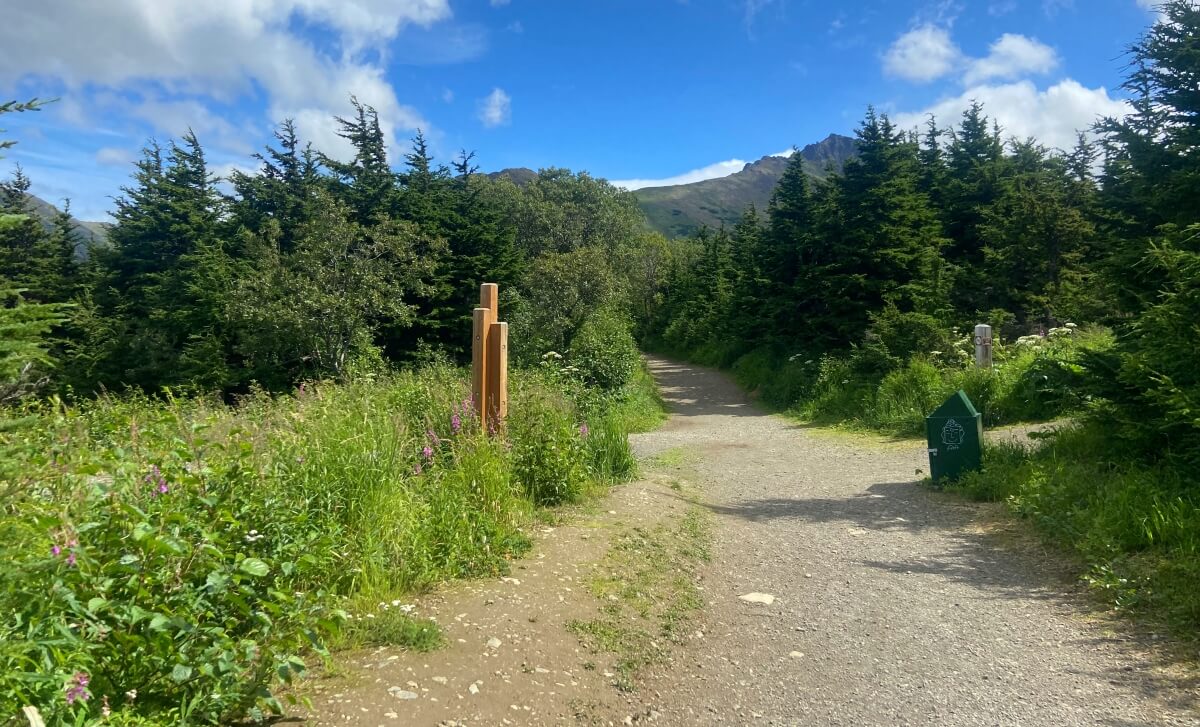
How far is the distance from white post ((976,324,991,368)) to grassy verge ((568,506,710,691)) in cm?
916

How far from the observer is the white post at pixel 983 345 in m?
13.4

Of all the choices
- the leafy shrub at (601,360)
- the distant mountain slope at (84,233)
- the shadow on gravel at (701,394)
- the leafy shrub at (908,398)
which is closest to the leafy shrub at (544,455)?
the leafy shrub at (908,398)

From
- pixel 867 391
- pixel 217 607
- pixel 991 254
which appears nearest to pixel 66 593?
pixel 217 607

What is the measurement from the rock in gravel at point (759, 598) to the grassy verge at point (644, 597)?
0.33 metres

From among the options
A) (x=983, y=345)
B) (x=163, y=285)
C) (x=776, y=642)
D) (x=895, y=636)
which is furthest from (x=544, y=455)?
(x=163, y=285)

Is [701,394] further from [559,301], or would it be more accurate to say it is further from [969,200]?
[969,200]

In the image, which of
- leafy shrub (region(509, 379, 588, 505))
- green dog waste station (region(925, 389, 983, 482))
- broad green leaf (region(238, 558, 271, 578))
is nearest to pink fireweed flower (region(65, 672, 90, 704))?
broad green leaf (region(238, 558, 271, 578))

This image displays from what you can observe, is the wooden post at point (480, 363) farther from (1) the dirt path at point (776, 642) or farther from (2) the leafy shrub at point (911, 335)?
(2) the leafy shrub at point (911, 335)

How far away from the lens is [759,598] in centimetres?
520

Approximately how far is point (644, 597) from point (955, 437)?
5.14 m

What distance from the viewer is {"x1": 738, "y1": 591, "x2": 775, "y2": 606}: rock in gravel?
16.9 ft

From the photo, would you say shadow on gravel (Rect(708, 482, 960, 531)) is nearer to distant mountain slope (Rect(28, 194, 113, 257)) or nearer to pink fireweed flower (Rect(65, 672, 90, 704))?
pink fireweed flower (Rect(65, 672, 90, 704))

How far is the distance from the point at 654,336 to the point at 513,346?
28672 millimetres

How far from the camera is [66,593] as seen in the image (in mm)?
2373
